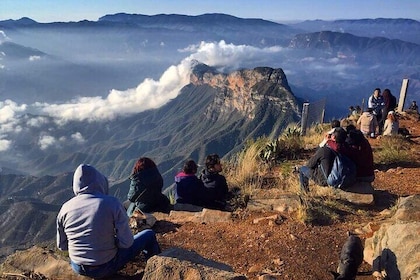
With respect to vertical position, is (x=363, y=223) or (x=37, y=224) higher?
(x=363, y=223)

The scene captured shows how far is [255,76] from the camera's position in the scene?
153000 millimetres

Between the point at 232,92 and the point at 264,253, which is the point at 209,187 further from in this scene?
the point at 232,92

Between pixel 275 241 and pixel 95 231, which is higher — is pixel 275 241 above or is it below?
below

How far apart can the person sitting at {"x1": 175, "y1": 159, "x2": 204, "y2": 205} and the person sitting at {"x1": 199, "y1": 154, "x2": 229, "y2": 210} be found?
0.37 ft

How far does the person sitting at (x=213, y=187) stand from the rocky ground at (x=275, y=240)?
84cm

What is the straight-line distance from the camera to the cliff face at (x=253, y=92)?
141 meters

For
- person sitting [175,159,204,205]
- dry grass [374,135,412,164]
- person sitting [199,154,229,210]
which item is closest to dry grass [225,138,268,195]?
person sitting [199,154,229,210]

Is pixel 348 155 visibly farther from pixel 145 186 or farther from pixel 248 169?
pixel 145 186

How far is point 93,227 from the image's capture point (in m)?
4.47

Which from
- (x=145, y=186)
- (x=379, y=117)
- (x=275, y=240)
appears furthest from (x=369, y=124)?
(x=275, y=240)

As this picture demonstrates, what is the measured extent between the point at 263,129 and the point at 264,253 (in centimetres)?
13744

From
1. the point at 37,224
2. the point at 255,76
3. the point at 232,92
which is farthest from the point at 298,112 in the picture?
the point at 37,224

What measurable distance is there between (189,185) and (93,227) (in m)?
3.76

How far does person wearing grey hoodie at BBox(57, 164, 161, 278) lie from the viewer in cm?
446
